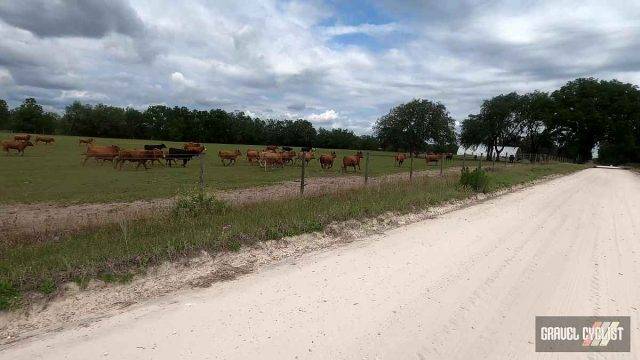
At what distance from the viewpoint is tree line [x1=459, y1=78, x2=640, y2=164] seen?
79812mm

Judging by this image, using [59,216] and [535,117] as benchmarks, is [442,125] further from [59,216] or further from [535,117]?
[59,216]

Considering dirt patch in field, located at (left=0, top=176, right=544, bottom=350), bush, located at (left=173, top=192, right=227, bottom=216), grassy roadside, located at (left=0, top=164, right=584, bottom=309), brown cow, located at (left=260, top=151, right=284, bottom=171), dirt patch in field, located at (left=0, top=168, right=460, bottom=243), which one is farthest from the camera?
brown cow, located at (left=260, top=151, right=284, bottom=171)

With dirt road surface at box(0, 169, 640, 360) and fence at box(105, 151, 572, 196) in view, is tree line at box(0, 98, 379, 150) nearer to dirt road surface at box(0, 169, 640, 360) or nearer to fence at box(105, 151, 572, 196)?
fence at box(105, 151, 572, 196)

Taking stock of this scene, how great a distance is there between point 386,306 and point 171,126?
120679 mm

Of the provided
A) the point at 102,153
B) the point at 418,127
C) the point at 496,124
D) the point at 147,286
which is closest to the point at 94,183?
the point at 102,153

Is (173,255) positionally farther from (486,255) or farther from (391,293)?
(486,255)

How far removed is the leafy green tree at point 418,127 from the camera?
237ft

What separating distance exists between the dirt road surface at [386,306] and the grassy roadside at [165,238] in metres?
1.00

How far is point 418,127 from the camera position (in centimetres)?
7244

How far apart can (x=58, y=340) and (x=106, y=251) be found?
85.8 inches

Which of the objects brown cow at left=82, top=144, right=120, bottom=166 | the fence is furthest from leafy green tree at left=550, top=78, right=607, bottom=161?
brown cow at left=82, top=144, right=120, bottom=166

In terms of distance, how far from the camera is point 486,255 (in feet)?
23.9

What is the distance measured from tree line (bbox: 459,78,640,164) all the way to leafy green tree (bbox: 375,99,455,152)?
11.9 metres

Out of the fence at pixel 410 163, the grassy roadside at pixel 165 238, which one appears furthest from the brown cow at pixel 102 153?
the grassy roadside at pixel 165 238
